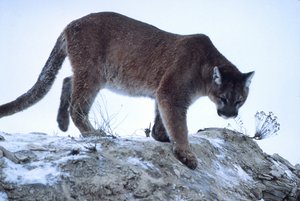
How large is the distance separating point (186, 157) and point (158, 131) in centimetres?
99

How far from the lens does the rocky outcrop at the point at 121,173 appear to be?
195 inches

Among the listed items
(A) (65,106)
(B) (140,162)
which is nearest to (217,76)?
(B) (140,162)

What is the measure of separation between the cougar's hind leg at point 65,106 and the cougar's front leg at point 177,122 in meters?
1.92

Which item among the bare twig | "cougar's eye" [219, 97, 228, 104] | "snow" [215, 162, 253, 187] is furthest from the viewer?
"cougar's eye" [219, 97, 228, 104]

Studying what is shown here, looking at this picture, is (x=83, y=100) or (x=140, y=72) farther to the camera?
(x=140, y=72)

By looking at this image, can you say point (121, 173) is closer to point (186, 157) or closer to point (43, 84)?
point (186, 157)

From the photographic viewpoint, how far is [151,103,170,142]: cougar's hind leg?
23.3 ft

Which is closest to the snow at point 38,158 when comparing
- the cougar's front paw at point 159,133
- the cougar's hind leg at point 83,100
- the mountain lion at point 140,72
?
the mountain lion at point 140,72

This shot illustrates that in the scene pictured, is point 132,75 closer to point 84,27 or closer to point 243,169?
point 84,27

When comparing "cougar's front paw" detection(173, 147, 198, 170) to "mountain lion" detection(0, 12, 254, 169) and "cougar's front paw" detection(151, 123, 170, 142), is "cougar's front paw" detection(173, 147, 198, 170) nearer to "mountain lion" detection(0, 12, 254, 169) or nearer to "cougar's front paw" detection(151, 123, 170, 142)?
"mountain lion" detection(0, 12, 254, 169)

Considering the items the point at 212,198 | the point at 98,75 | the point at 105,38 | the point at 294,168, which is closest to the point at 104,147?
the point at 212,198

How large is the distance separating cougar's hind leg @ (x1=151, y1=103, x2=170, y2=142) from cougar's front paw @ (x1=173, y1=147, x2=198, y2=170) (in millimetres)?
649

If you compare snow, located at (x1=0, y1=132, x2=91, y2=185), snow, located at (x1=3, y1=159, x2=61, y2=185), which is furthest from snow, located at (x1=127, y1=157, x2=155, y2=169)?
snow, located at (x1=3, y1=159, x2=61, y2=185)

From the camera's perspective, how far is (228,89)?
6965 millimetres
